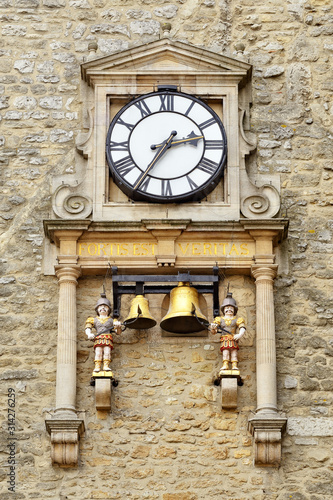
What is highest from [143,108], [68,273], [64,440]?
[143,108]

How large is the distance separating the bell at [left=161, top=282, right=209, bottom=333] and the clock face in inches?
41.3

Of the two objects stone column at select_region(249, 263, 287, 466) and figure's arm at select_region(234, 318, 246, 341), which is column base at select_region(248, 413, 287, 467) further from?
figure's arm at select_region(234, 318, 246, 341)

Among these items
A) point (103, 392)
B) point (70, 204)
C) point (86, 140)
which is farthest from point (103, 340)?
point (86, 140)

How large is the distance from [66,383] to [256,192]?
2.66 meters

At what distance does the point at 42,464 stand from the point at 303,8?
214 inches

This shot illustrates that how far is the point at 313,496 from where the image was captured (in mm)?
14859

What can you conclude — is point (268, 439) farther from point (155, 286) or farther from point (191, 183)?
point (191, 183)

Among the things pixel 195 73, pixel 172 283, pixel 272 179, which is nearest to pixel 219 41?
pixel 195 73

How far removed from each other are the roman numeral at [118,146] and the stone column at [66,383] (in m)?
1.29

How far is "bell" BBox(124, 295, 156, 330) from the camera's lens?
1519cm

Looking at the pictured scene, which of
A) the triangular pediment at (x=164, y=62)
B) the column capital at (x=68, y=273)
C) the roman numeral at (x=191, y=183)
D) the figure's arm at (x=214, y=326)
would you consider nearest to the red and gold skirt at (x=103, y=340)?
the column capital at (x=68, y=273)

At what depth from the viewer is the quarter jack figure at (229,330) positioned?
1525cm

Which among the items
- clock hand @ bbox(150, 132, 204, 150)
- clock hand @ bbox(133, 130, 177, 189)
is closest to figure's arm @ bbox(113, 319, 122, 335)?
clock hand @ bbox(133, 130, 177, 189)

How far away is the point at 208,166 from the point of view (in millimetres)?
16062
